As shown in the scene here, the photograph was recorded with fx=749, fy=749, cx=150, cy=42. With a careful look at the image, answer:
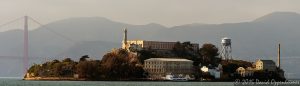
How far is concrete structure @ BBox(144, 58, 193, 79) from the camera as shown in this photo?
153125 mm

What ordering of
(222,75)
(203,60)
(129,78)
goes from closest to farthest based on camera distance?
(129,78) → (222,75) → (203,60)

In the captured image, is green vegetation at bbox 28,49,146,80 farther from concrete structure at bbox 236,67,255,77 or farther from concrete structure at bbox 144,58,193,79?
concrete structure at bbox 236,67,255,77

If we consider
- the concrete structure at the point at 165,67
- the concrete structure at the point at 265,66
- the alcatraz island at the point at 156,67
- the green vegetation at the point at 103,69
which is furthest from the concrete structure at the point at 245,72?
the green vegetation at the point at 103,69

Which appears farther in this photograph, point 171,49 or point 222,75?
point 171,49

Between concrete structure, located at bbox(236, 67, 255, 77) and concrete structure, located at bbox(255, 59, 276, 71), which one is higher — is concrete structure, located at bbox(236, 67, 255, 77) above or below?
below

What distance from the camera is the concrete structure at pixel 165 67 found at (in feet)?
502

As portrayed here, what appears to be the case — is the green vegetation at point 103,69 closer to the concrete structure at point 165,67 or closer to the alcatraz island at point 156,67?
the alcatraz island at point 156,67

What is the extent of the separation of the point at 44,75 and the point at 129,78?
19801 mm

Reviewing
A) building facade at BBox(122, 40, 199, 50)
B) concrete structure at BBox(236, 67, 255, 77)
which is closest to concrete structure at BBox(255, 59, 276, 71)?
concrete structure at BBox(236, 67, 255, 77)

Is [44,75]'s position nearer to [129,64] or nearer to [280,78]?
[129,64]

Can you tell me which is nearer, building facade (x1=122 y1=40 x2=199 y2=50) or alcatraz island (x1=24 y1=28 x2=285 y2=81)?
alcatraz island (x1=24 y1=28 x2=285 y2=81)

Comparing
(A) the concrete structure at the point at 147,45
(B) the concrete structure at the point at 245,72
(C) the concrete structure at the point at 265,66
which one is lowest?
(B) the concrete structure at the point at 245,72

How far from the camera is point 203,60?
16638cm

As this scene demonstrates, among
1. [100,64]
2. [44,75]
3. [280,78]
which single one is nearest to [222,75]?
[280,78]
